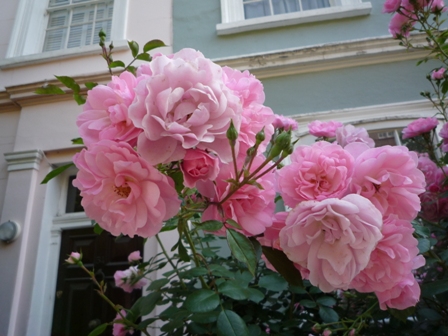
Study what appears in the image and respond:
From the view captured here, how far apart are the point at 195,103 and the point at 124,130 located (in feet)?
0.47

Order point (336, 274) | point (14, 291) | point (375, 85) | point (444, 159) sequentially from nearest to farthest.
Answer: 1. point (336, 274)
2. point (444, 159)
3. point (14, 291)
4. point (375, 85)

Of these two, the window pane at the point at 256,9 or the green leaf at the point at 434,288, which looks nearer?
the green leaf at the point at 434,288

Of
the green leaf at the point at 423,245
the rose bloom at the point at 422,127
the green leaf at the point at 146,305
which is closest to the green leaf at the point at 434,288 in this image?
the green leaf at the point at 423,245

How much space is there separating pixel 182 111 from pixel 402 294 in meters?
0.59

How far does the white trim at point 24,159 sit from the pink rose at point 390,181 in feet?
11.6

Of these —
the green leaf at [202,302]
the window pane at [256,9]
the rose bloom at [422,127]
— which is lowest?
the green leaf at [202,302]

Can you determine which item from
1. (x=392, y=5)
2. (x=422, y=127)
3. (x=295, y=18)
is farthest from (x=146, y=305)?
(x=295, y=18)

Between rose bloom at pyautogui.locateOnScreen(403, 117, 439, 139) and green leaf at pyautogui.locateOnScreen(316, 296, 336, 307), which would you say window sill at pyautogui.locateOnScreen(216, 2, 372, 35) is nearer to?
rose bloom at pyautogui.locateOnScreen(403, 117, 439, 139)

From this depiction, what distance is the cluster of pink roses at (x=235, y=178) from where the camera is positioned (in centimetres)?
53

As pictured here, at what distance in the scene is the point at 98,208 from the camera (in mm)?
578

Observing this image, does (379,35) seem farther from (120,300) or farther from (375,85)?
(120,300)

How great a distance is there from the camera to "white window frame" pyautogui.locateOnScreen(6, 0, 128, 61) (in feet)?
12.6

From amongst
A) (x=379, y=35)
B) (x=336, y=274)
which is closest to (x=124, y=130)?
(x=336, y=274)

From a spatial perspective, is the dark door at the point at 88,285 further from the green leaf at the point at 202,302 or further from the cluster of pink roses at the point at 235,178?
the cluster of pink roses at the point at 235,178
